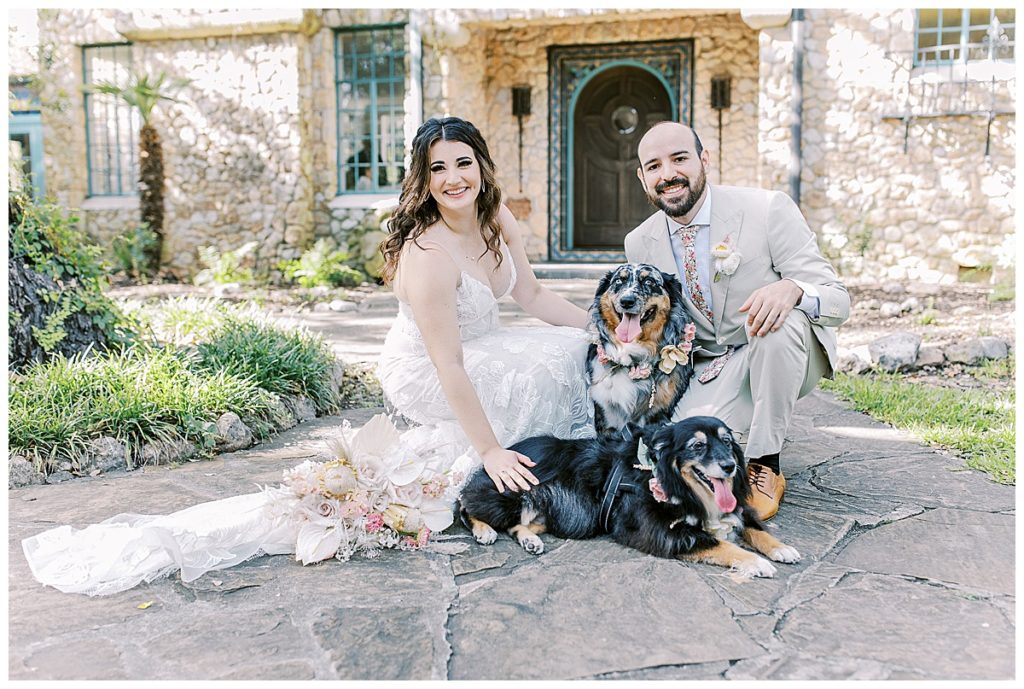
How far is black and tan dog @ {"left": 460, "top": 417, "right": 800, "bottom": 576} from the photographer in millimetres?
2684

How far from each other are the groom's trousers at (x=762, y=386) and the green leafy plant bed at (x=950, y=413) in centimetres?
108

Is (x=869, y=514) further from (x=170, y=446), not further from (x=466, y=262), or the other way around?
(x=170, y=446)

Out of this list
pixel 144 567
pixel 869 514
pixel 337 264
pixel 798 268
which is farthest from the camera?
pixel 337 264

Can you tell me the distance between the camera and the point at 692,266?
3.67m

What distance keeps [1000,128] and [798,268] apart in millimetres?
7842

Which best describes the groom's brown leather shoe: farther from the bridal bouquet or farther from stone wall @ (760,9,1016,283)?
stone wall @ (760,9,1016,283)

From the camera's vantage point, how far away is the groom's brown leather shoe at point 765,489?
3180 mm

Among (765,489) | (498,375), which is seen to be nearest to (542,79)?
(498,375)

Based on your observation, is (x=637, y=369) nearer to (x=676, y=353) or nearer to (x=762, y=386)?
(x=676, y=353)

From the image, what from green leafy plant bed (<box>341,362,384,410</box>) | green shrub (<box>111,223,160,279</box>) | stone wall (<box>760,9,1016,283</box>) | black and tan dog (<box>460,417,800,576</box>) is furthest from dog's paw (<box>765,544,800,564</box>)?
green shrub (<box>111,223,160,279</box>)

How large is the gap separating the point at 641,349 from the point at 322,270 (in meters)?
8.43

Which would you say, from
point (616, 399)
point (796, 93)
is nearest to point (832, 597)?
point (616, 399)

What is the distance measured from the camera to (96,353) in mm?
5016

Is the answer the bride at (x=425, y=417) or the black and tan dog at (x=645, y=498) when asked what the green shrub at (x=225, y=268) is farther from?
the black and tan dog at (x=645, y=498)
